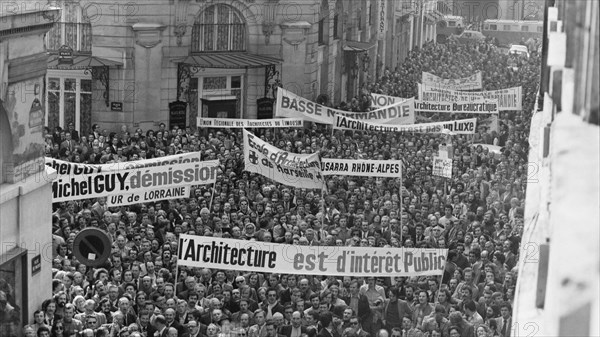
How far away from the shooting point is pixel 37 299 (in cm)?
1825

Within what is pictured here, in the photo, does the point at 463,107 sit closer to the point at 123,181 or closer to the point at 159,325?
the point at 123,181

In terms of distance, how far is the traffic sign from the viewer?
1797cm

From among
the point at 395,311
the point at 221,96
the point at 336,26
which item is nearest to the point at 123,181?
the point at 395,311

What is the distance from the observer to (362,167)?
23.7 meters

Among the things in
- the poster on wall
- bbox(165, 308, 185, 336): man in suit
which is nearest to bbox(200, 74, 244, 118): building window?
the poster on wall

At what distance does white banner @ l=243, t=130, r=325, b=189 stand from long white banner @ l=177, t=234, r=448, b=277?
19.3ft

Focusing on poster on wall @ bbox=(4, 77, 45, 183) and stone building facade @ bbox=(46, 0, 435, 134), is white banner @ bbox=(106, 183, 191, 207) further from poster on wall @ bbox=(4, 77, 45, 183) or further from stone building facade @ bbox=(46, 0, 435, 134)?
stone building facade @ bbox=(46, 0, 435, 134)

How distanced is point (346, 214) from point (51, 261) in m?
6.58

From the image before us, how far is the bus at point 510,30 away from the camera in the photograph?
101 meters

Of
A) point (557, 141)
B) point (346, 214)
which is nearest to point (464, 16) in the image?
point (346, 214)

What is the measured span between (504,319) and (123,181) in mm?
6296

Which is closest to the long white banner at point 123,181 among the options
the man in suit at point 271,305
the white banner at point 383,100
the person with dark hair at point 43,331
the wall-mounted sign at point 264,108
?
the man in suit at point 271,305

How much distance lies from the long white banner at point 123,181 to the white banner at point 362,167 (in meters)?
3.08

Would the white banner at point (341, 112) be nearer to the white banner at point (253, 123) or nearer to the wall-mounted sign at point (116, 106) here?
the white banner at point (253, 123)
